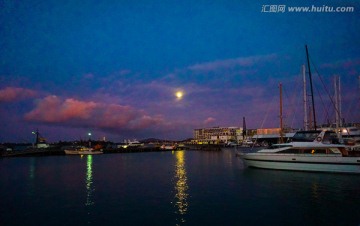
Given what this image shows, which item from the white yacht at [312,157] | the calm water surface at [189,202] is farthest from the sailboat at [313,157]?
the calm water surface at [189,202]

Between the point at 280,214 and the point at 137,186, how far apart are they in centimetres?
1602

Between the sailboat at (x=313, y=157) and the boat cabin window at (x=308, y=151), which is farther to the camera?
the boat cabin window at (x=308, y=151)

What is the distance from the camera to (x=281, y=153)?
38.3 m

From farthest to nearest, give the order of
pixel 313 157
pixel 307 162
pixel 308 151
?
pixel 308 151
pixel 307 162
pixel 313 157

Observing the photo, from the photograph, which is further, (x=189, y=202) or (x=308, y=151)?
(x=308, y=151)

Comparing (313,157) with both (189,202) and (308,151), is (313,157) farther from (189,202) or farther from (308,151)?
(189,202)

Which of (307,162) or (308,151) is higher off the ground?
(308,151)

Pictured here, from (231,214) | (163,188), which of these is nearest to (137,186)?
(163,188)

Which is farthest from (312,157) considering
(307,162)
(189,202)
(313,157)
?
(189,202)

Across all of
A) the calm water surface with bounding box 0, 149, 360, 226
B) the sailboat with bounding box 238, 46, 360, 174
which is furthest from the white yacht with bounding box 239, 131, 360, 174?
the calm water surface with bounding box 0, 149, 360, 226

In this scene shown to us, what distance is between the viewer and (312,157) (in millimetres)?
36188

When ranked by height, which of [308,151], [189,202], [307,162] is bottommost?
[189,202]

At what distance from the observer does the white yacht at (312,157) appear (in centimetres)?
3422

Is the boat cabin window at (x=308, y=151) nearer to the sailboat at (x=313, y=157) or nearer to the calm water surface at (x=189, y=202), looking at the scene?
the sailboat at (x=313, y=157)
